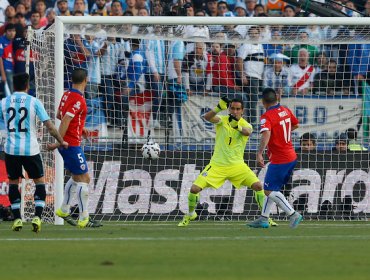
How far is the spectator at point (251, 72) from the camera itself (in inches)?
794

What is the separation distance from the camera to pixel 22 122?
14.1 metres

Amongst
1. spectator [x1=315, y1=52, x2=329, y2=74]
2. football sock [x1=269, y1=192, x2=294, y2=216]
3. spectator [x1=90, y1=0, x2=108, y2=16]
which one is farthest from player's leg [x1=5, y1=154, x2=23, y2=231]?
spectator [x1=90, y1=0, x2=108, y2=16]

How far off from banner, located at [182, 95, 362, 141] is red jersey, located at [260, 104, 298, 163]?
4.03m

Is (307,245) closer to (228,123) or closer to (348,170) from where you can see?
(228,123)

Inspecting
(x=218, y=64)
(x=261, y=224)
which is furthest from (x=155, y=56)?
(x=261, y=224)

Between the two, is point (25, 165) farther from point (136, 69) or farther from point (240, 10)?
point (240, 10)

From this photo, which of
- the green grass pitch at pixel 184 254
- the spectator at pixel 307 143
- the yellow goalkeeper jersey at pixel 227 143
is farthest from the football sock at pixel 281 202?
the spectator at pixel 307 143

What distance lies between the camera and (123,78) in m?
19.9

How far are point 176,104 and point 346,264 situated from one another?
10936 millimetres

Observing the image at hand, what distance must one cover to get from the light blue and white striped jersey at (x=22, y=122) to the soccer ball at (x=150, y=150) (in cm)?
497

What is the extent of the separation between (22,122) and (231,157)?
4257 mm

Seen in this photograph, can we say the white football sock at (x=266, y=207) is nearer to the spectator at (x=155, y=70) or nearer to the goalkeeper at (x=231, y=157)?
the goalkeeper at (x=231, y=157)

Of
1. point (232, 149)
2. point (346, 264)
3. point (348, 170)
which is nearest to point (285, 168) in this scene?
point (232, 149)

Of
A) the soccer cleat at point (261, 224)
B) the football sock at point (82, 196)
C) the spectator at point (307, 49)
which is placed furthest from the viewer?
the spectator at point (307, 49)
